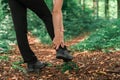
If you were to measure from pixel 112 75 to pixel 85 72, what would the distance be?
1.45 feet

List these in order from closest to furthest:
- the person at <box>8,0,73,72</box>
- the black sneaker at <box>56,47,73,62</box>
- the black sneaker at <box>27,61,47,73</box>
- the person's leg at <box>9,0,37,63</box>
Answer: the black sneaker at <box>56,47,73,62</box>
the person at <box>8,0,73,72</box>
the person's leg at <box>9,0,37,63</box>
the black sneaker at <box>27,61,47,73</box>

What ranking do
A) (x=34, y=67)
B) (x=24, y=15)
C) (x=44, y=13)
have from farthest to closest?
(x=34, y=67) → (x=24, y=15) → (x=44, y=13)

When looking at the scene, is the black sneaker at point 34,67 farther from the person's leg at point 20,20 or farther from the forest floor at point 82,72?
the person's leg at point 20,20

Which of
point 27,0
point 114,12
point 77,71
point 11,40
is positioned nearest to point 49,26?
point 27,0

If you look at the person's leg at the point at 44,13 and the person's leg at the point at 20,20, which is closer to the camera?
the person's leg at the point at 44,13

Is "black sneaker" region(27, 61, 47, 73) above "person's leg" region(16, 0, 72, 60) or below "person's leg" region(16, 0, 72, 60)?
below

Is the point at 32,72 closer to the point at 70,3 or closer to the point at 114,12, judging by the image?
the point at 70,3

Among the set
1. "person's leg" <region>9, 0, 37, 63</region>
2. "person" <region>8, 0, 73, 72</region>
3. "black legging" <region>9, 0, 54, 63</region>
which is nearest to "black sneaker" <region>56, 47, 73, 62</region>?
"person" <region>8, 0, 73, 72</region>

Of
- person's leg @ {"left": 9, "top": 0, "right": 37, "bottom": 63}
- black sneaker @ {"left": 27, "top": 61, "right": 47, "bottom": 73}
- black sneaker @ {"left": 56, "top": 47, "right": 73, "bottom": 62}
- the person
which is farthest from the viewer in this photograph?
black sneaker @ {"left": 27, "top": 61, "right": 47, "bottom": 73}

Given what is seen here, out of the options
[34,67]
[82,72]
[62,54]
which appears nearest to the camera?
[62,54]

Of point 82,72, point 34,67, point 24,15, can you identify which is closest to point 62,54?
point 82,72

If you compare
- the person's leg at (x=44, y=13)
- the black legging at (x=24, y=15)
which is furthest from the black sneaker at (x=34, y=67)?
the person's leg at (x=44, y=13)

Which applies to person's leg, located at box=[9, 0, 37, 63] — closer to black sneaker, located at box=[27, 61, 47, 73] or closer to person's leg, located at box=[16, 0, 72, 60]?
person's leg, located at box=[16, 0, 72, 60]

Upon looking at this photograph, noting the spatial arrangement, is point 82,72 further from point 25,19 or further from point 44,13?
point 25,19
